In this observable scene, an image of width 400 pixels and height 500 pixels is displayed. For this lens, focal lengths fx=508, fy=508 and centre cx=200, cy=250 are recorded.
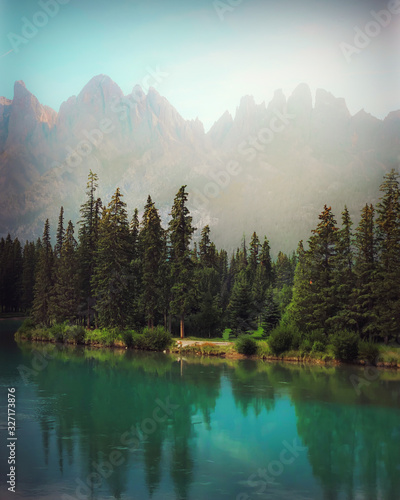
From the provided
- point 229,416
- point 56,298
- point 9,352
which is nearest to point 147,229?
point 56,298

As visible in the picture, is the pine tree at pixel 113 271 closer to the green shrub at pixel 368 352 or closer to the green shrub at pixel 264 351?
the green shrub at pixel 264 351

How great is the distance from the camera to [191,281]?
169 ft

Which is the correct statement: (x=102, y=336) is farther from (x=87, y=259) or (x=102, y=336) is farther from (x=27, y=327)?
(x=27, y=327)

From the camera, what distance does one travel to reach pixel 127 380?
30266 millimetres

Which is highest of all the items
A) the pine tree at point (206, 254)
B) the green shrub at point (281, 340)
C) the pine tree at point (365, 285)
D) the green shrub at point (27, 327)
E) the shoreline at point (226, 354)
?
the pine tree at point (206, 254)

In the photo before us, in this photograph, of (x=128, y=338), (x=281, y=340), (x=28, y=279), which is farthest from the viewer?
(x=28, y=279)

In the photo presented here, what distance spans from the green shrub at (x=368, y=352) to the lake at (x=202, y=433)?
2.82 m

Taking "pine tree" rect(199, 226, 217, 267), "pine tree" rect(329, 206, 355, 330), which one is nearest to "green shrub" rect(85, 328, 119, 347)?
"pine tree" rect(329, 206, 355, 330)

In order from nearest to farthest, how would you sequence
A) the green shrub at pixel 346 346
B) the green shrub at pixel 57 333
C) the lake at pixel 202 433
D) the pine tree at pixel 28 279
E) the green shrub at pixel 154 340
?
1. the lake at pixel 202 433
2. the green shrub at pixel 346 346
3. the green shrub at pixel 154 340
4. the green shrub at pixel 57 333
5. the pine tree at pixel 28 279

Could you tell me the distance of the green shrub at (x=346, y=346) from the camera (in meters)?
38.0

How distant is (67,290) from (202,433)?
41.9 m

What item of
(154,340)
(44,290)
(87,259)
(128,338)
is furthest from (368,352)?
(44,290)

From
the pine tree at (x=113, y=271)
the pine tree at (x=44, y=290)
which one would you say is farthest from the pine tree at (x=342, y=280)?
the pine tree at (x=44, y=290)

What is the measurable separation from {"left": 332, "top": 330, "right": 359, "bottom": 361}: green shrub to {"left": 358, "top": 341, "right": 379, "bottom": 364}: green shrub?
38 cm
